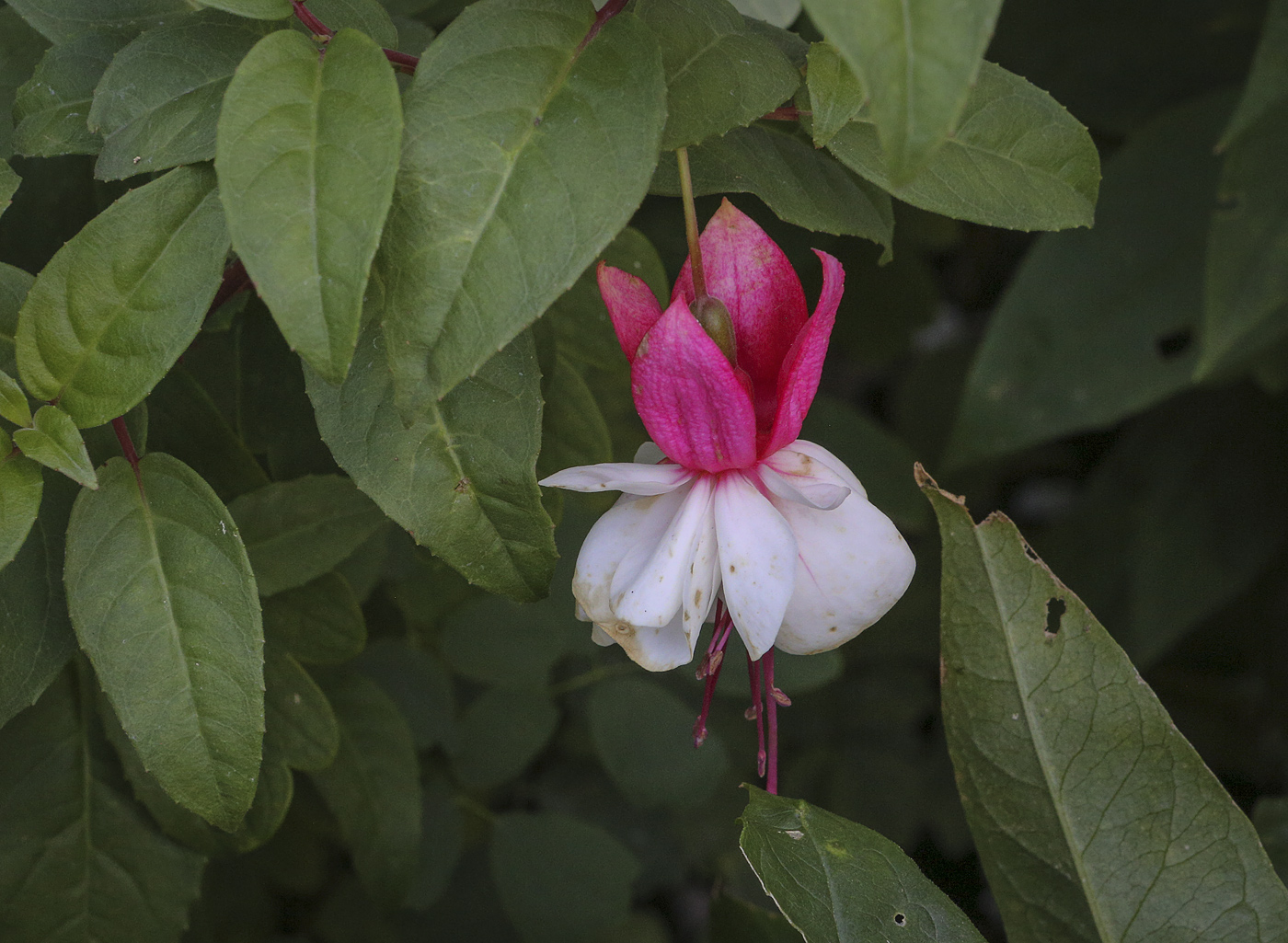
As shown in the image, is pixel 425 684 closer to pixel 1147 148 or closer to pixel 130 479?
pixel 130 479

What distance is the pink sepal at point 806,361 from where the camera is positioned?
0.44 metres

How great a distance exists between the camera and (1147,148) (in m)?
1.19

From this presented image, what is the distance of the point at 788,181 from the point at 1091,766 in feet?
1.16

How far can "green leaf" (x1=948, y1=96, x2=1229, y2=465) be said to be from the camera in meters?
1.11

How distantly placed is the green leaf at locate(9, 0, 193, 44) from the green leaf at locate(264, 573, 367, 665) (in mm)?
338

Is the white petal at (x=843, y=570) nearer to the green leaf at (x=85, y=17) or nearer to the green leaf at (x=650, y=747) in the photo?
the green leaf at (x=85, y=17)

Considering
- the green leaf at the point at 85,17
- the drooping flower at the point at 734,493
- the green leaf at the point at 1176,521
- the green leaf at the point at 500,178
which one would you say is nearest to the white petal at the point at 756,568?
the drooping flower at the point at 734,493

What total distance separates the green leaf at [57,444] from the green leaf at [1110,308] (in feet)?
2.83

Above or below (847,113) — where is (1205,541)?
below

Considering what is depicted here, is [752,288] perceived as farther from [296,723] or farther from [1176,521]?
[1176,521]

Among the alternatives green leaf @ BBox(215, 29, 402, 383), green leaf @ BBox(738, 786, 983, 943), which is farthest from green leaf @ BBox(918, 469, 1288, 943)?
green leaf @ BBox(215, 29, 402, 383)

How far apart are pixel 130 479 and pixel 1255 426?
1.30 meters

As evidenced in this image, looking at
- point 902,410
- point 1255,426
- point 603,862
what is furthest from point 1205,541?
point 603,862

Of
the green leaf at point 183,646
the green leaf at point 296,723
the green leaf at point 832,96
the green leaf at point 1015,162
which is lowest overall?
the green leaf at point 296,723
